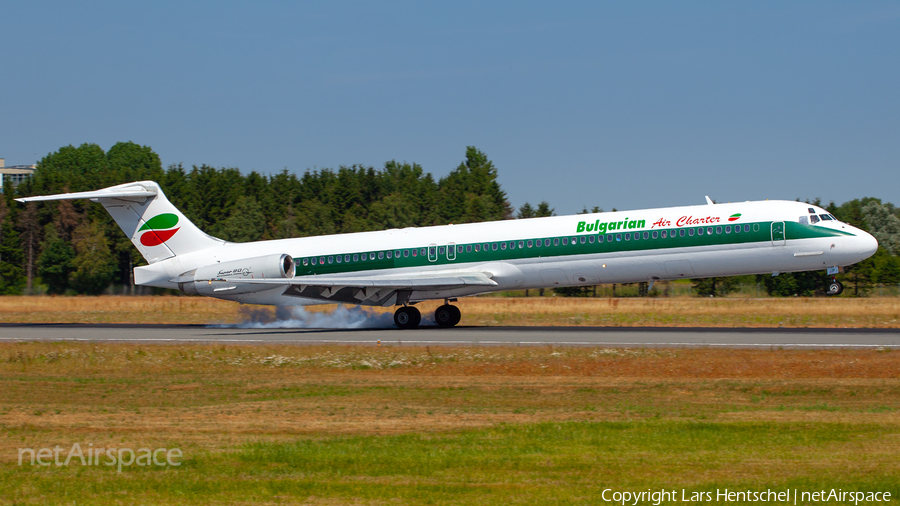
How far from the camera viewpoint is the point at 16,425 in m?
13.3

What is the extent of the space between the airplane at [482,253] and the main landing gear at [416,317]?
0.04 meters

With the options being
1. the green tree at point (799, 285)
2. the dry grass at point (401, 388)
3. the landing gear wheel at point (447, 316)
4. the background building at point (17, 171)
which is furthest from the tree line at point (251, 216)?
the background building at point (17, 171)

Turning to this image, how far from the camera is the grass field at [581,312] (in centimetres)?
3434

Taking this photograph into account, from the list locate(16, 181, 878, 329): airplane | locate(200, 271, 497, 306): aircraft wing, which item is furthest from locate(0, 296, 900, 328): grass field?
locate(200, 271, 497, 306): aircraft wing

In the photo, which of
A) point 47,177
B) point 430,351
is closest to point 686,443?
point 430,351

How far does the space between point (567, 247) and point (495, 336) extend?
453cm

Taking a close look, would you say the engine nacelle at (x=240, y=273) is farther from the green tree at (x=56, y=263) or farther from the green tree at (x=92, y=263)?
the green tree at (x=56, y=263)

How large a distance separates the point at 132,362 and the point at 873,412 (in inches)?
680

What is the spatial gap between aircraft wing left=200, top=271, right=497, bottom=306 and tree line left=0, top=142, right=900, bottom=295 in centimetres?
2778

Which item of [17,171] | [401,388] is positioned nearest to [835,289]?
[401,388]

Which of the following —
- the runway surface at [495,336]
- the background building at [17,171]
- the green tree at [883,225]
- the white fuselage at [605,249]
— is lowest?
the runway surface at [495,336]

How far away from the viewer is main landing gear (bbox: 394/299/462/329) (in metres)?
31.6

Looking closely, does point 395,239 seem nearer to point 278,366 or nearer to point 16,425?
point 278,366

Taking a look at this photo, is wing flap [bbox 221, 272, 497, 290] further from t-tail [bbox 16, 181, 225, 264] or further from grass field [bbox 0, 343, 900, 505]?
→ grass field [bbox 0, 343, 900, 505]
